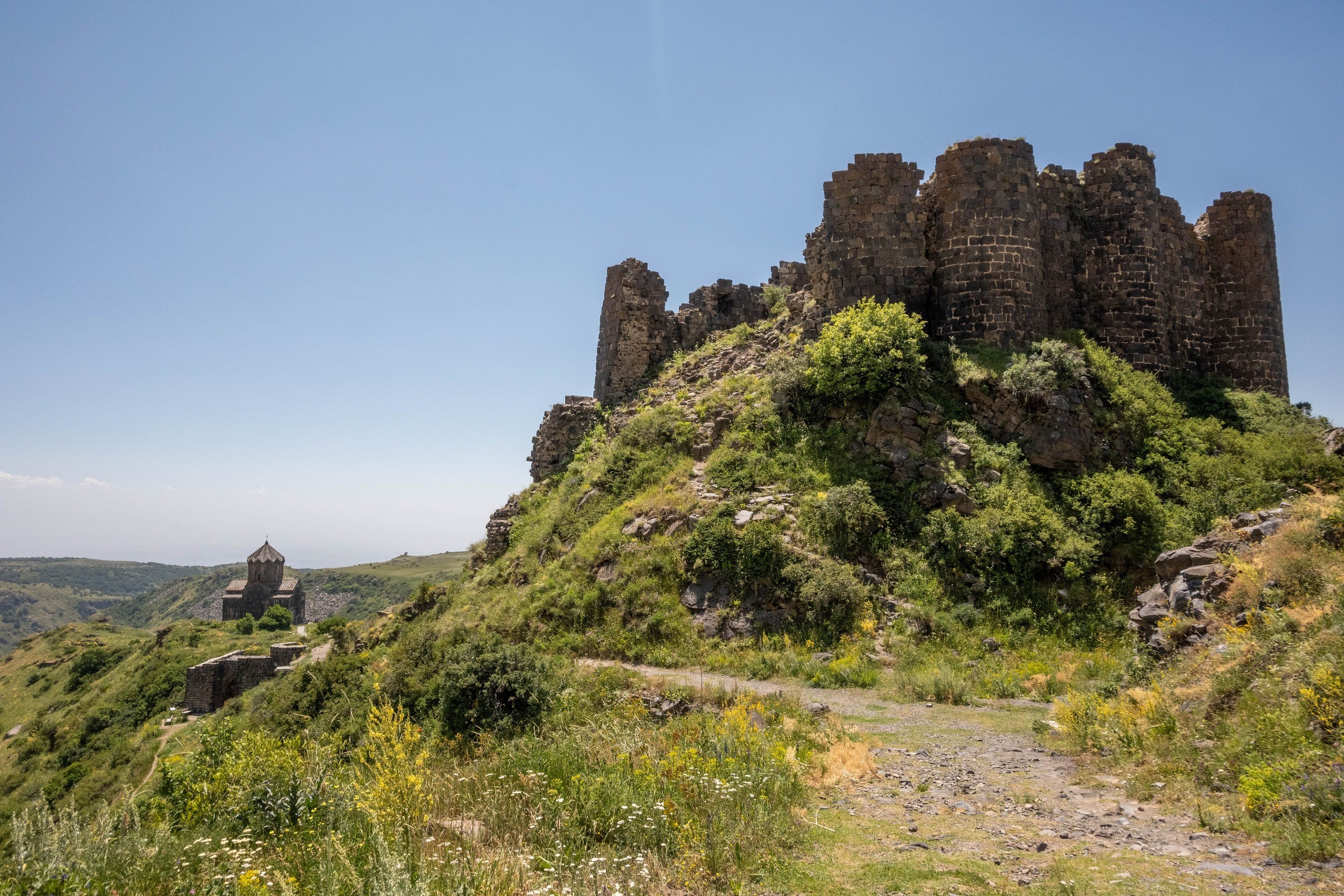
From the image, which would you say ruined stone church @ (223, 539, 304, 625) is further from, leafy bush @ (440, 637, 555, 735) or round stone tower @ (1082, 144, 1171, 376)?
round stone tower @ (1082, 144, 1171, 376)

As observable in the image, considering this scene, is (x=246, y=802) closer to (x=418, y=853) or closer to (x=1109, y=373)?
(x=418, y=853)

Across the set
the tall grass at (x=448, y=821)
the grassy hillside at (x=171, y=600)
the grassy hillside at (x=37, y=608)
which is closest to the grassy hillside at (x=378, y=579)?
the grassy hillside at (x=171, y=600)

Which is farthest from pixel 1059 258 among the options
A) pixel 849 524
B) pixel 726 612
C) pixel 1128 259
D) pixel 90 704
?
pixel 90 704

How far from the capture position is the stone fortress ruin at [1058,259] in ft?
58.3

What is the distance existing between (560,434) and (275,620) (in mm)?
45126

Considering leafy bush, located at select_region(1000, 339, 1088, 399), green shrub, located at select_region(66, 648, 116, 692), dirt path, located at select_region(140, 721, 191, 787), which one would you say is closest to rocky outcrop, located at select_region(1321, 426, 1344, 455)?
leafy bush, located at select_region(1000, 339, 1088, 399)

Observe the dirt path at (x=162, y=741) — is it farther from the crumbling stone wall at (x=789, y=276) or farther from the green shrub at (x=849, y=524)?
the crumbling stone wall at (x=789, y=276)

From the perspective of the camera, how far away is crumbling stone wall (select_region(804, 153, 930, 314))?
60.0 feet

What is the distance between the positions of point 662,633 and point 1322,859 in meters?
11.1

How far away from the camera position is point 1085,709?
8711 mm

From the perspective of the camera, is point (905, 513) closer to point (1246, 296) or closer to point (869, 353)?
point (869, 353)

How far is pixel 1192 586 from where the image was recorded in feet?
30.1

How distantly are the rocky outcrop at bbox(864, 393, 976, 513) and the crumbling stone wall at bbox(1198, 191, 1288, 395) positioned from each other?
960cm

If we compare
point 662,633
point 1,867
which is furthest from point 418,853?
point 662,633
